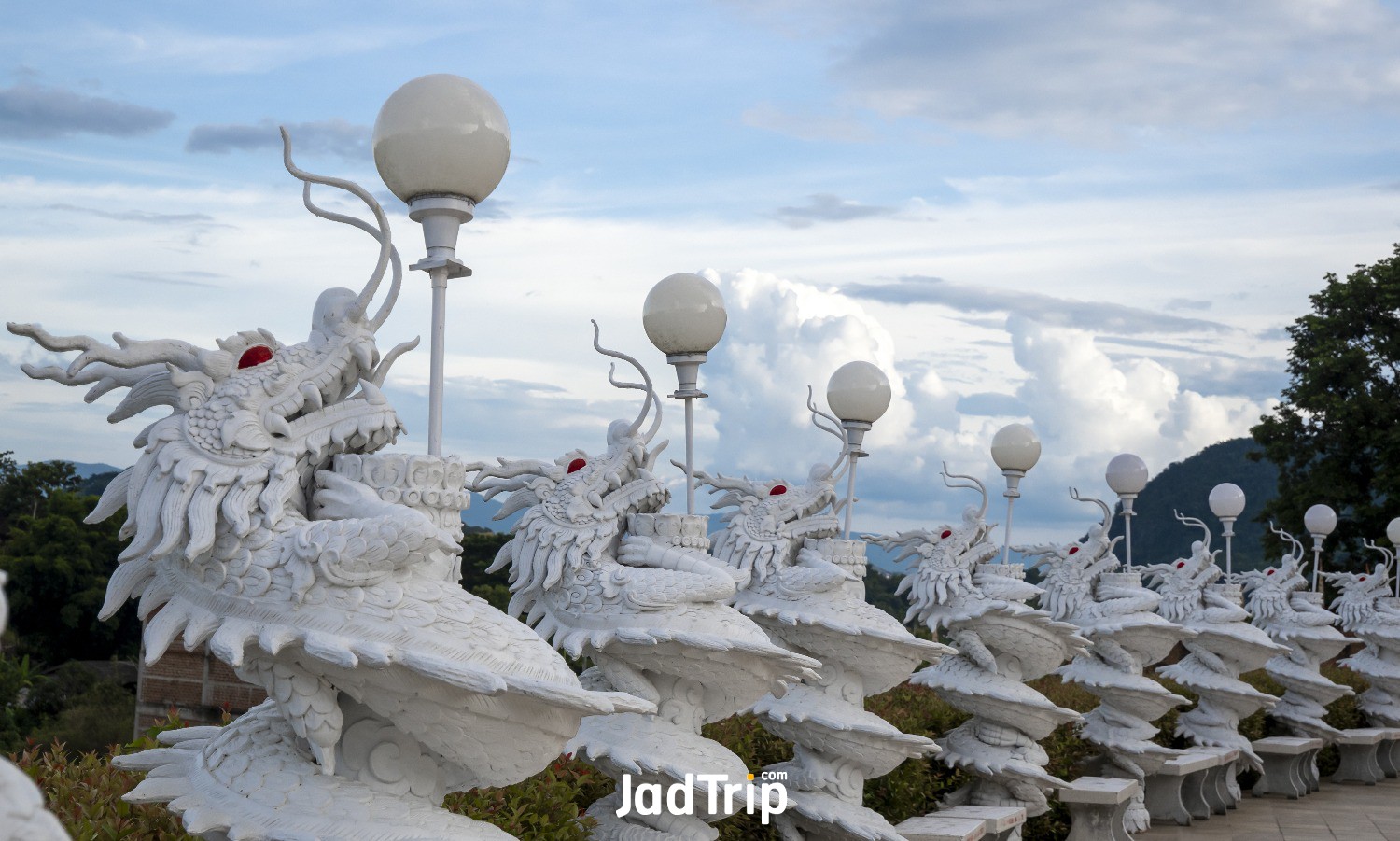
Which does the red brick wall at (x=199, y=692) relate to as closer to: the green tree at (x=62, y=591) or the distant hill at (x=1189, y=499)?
the green tree at (x=62, y=591)

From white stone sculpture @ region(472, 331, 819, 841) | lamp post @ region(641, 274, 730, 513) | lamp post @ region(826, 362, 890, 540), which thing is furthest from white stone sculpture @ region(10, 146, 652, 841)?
lamp post @ region(826, 362, 890, 540)

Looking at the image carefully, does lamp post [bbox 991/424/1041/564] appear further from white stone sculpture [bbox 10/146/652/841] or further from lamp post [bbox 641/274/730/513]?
white stone sculpture [bbox 10/146/652/841]

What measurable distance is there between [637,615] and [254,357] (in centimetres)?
185

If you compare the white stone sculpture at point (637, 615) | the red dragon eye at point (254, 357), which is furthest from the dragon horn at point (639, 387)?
the red dragon eye at point (254, 357)

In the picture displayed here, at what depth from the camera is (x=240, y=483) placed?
110 inches

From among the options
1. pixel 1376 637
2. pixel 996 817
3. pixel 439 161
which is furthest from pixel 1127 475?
pixel 439 161

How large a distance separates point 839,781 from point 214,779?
354 cm

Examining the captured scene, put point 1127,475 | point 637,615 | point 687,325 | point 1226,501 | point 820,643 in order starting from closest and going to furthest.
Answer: point 637,615 → point 687,325 → point 820,643 → point 1127,475 → point 1226,501

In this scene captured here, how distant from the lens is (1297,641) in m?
12.2

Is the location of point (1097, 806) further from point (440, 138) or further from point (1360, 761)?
point (1360, 761)

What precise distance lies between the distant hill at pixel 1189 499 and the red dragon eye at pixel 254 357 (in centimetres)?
2767

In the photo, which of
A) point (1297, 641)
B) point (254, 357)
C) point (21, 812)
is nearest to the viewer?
point (21, 812)

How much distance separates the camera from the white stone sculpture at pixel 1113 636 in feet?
28.2

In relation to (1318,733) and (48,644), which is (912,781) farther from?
(1318,733)
